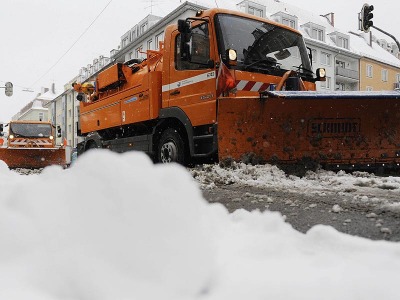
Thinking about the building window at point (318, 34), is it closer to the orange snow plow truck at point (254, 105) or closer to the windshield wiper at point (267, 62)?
the orange snow plow truck at point (254, 105)

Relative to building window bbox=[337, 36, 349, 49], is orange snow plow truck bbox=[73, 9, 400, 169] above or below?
below

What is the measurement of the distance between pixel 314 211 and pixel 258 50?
3.44m

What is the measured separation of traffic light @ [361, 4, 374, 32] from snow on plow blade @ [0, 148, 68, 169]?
11670 millimetres

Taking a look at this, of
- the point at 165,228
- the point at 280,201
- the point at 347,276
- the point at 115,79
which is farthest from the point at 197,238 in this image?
the point at 115,79

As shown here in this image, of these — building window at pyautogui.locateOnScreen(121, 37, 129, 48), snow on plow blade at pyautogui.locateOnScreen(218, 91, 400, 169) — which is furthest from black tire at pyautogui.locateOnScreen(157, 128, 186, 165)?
building window at pyautogui.locateOnScreen(121, 37, 129, 48)

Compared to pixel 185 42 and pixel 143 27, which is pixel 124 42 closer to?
pixel 143 27

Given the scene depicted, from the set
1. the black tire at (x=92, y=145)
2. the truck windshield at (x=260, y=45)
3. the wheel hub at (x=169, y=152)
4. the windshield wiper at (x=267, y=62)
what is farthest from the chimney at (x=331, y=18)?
the wheel hub at (x=169, y=152)

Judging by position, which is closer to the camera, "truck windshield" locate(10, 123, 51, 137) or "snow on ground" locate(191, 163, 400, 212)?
"snow on ground" locate(191, 163, 400, 212)

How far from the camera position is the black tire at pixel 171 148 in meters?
5.85

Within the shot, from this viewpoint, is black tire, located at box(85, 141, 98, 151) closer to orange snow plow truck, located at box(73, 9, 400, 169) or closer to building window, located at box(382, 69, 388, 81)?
orange snow plow truck, located at box(73, 9, 400, 169)

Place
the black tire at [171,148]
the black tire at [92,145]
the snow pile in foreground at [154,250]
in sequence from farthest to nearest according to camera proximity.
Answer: the black tire at [92,145], the black tire at [171,148], the snow pile in foreground at [154,250]

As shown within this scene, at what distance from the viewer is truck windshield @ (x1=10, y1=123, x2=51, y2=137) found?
14734 mm

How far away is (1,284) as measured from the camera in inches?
46.8

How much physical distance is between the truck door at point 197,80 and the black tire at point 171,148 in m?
0.46
